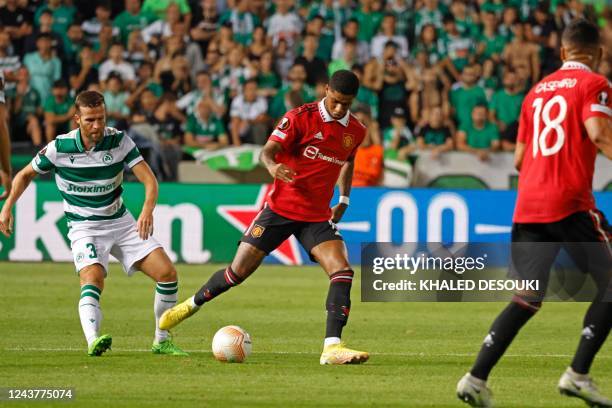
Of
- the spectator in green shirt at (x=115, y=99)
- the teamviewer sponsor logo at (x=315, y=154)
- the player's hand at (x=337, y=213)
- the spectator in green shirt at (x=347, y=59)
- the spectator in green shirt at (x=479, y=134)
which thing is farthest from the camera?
the spectator in green shirt at (x=347, y=59)

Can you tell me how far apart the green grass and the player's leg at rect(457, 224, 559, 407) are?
41 centimetres

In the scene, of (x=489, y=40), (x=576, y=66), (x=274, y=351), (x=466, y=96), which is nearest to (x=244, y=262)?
(x=274, y=351)

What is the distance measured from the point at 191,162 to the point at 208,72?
230cm

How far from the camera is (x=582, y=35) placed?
7.22m

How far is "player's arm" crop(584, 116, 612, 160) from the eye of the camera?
270 inches

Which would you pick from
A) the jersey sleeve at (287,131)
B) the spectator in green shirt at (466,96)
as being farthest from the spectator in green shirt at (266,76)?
the jersey sleeve at (287,131)

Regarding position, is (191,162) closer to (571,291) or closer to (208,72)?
(208,72)

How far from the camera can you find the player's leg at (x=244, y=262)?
31.6 ft

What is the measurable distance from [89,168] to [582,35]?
4153 millimetres

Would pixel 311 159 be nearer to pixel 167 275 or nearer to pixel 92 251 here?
pixel 167 275

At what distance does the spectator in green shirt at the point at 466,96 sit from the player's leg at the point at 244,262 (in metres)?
11.5

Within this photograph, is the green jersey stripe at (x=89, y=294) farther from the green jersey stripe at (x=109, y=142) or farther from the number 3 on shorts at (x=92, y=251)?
the green jersey stripe at (x=109, y=142)

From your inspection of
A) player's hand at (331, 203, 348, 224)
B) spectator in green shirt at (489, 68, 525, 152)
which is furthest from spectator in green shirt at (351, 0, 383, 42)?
player's hand at (331, 203, 348, 224)

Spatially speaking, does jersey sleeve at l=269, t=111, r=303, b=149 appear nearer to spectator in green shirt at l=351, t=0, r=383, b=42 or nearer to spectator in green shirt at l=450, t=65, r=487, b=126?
spectator in green shirt at l=450, t=65, r=487, b=126
